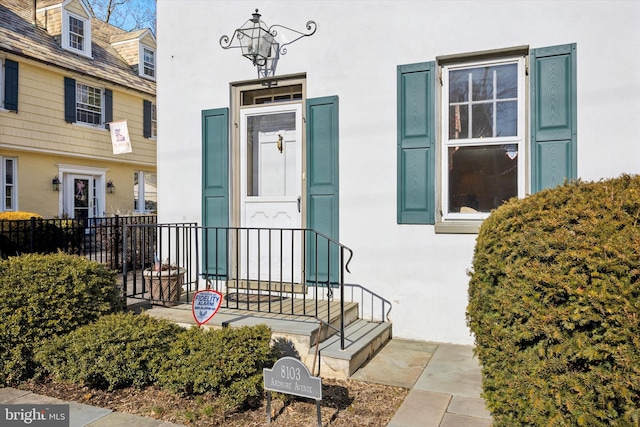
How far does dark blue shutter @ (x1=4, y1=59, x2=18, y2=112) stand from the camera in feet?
34.4

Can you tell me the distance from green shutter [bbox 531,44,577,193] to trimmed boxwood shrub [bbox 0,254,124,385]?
13.0 ft

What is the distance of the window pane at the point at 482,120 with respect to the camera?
14.0 ft

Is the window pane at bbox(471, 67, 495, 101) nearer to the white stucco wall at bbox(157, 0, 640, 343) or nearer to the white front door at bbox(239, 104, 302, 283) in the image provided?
the white stucco wall at bbox(157, 0, 640, 343)

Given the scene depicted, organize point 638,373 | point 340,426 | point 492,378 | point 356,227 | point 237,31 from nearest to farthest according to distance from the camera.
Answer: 1. point 638,373
2. point 492,378
3. point 340,426
4. point 356,227
5. point 237,31

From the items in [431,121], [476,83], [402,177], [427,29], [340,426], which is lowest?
[340,426]

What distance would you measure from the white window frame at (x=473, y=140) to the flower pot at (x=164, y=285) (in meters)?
2.84

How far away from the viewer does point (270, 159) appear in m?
5.24

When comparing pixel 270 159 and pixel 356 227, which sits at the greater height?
pixel 270 159

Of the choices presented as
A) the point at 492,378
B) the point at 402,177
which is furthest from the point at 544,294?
the point at 402,177

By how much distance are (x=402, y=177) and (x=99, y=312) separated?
3.01m

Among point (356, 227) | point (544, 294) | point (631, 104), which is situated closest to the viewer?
point (544, 294)

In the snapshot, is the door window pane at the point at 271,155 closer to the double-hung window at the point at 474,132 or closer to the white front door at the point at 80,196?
the double-hung window at the point at 474,132

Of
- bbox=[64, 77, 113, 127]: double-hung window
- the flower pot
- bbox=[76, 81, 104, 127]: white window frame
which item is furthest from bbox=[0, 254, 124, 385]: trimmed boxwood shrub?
bbox=[76, 81, 104, 127]: white window frame

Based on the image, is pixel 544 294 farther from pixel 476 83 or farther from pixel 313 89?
pixel 313 89
